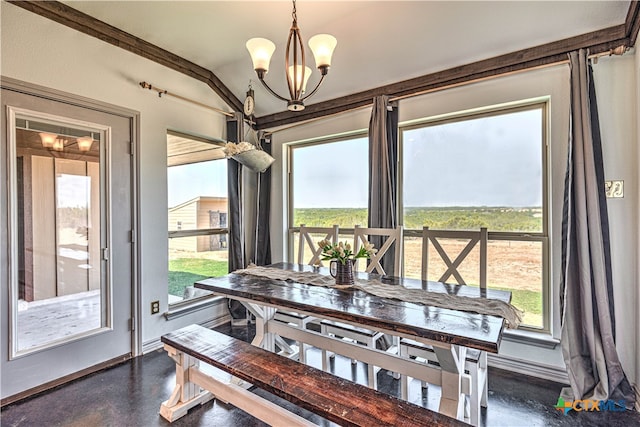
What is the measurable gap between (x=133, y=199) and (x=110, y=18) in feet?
4.87

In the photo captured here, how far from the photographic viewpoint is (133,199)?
275 centimetres

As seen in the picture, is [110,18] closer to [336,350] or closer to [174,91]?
[174,91]

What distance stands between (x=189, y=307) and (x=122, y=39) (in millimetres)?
2593

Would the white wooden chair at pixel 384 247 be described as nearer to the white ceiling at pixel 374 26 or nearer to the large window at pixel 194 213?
the white ceiling at pixel 374 26

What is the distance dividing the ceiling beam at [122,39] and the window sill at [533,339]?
12.1ft

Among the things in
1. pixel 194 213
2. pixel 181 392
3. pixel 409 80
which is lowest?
pixel 181 392

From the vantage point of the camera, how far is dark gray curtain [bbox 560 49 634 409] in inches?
78.5

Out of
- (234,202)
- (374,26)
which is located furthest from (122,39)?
(374,26)

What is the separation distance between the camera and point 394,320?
145cm

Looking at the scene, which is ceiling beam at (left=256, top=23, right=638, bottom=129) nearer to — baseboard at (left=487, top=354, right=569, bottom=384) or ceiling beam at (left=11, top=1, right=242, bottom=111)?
ceiling beam at (left=11, top=1, right=242, bottom=111)

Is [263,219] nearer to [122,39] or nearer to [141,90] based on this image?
[141,90]

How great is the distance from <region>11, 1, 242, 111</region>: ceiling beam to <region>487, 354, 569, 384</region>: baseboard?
3760mm

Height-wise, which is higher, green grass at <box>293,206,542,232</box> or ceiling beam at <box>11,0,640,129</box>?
ceiling beam at <box>11,0,640,129</box>

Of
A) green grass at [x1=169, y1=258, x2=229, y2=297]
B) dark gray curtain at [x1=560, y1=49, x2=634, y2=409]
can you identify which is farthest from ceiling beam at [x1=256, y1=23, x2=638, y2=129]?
green grass at [x1=169, y1=258, x2=229, y2=297]
